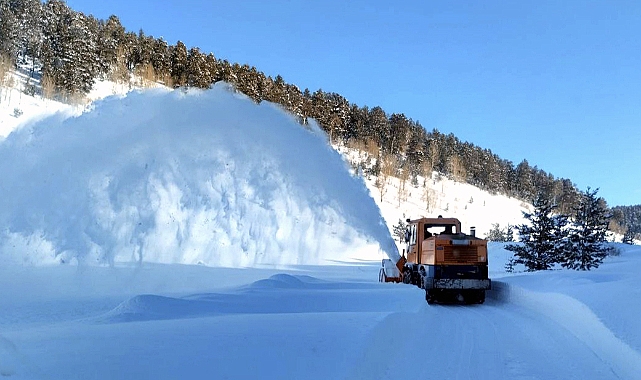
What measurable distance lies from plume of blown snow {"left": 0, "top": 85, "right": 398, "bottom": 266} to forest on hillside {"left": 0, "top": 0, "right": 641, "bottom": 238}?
19.5 meters

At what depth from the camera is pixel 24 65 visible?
5081cm

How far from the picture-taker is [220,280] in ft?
40.9

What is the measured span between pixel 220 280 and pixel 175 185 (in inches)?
152

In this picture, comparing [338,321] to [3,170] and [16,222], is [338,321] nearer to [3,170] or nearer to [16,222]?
[16,222]

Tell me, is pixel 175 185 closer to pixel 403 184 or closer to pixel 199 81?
pixel 199 81

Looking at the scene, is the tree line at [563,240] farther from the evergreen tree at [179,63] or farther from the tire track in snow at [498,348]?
the evergreen tree at [179,63]

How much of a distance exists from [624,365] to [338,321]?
377 cm

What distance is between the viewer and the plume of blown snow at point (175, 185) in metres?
11.4

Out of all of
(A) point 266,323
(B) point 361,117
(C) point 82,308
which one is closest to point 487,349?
(A) point 266,323

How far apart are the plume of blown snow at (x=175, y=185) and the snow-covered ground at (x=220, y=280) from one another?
0.05m

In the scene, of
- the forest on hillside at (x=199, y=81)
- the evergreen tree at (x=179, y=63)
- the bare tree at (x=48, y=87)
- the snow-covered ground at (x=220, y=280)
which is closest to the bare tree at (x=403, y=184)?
the forest on hillside at (x=199, y=81)

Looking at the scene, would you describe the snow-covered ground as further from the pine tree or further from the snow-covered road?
the pine tree

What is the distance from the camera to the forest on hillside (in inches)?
1811

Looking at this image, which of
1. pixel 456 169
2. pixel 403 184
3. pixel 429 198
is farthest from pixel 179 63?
pixel 456 169
